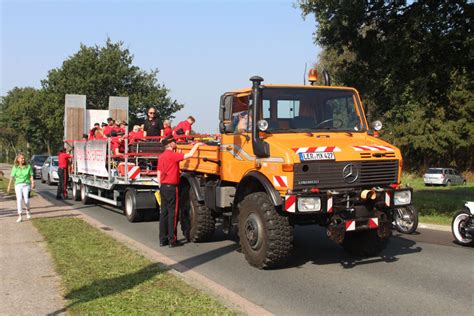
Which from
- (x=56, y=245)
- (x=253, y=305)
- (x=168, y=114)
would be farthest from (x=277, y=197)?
(x=168, y=114)

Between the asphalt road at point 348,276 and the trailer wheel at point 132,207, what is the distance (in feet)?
6.51

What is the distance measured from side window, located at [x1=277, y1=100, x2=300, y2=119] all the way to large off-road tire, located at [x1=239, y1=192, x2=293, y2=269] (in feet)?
4.27

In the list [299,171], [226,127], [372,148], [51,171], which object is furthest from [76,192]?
[372,148]

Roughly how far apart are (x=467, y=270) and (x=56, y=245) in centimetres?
645

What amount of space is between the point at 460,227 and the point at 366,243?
7.66 feet

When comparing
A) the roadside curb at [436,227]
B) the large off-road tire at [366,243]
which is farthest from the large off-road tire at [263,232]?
the roadside curb at [436,227]

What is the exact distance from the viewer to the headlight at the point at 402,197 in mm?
7070

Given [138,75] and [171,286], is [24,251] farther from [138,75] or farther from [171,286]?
[138,75]

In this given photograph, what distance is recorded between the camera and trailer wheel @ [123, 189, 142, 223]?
11680 millimetres

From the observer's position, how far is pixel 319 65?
1889 inches

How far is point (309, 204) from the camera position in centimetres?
645

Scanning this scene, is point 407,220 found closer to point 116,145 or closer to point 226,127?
point 226,127

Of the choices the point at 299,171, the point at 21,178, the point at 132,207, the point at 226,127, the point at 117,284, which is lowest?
the point at 117,284

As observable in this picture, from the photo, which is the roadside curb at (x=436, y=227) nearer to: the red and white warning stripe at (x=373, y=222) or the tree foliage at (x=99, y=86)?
the red and white warning stripe at (x=373, y=222)
